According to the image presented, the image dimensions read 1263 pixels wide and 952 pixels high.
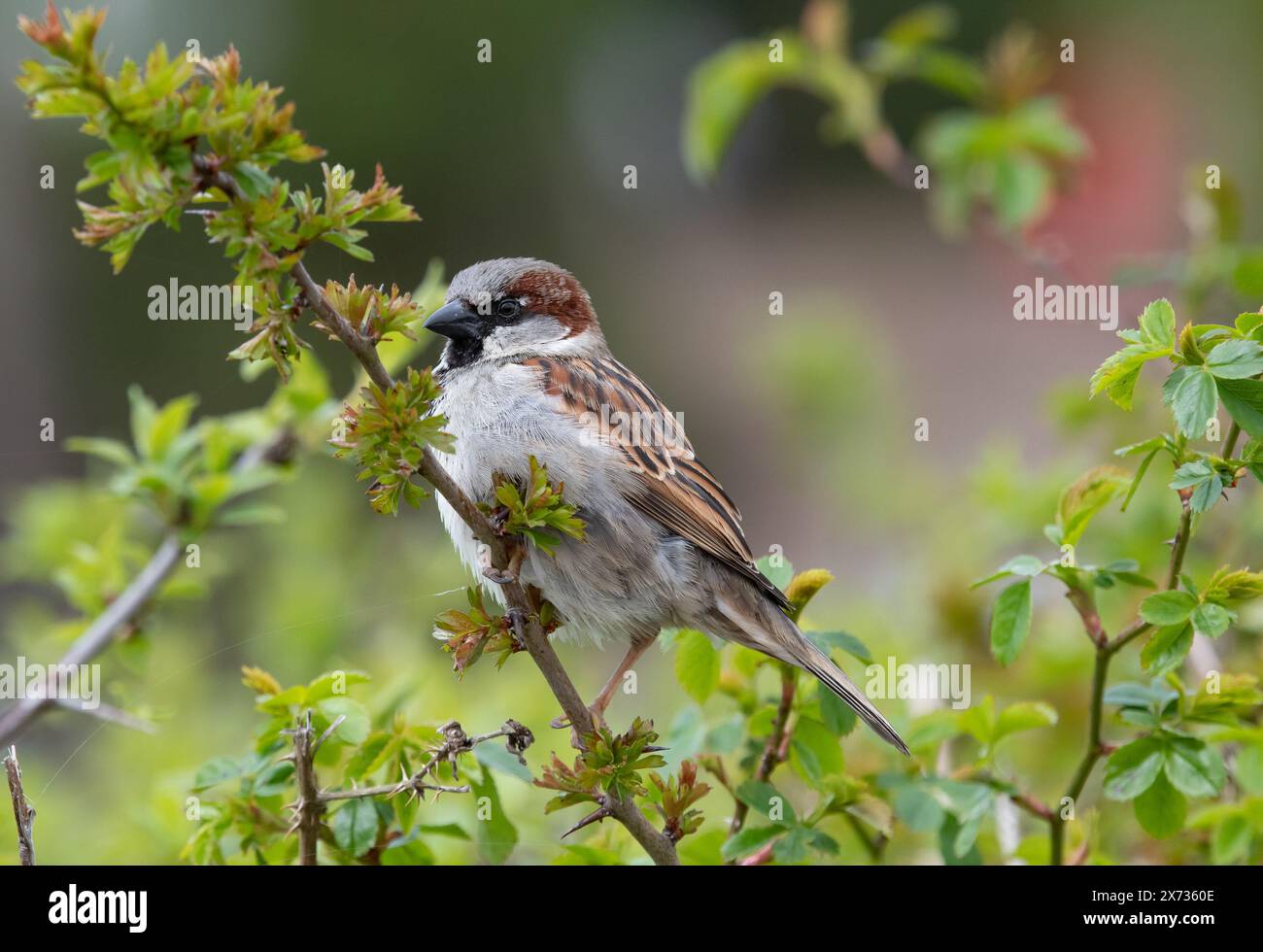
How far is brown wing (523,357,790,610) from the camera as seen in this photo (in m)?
2.04

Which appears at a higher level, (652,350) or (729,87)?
(729,87)

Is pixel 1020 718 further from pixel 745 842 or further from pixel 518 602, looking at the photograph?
pixel 518 602

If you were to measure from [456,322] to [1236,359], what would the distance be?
1282 mm

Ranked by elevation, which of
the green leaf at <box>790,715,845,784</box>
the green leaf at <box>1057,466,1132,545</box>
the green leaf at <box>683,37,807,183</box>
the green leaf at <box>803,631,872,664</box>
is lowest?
the green leaf at <box>790,715,845,784</box>

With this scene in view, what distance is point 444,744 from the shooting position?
1.48 metres

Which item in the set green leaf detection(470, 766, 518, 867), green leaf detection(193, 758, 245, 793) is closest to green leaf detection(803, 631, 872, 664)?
green leaf detection(470, 766, 518, 867)

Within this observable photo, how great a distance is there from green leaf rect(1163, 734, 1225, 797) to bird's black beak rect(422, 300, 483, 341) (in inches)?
50.4

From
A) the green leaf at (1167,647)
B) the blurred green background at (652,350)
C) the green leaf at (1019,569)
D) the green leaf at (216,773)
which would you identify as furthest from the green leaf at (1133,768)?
the green leaf at (216,773)

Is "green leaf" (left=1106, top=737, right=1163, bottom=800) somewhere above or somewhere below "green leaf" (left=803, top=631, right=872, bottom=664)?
below

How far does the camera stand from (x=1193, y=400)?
1309 mm

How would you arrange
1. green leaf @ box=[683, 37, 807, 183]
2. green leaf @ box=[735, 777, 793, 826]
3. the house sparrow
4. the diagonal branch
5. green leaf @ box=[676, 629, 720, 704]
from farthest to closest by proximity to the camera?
1. green leaf @ box=[683, 37, 807, 183]
2. the house sparrow
3. green leaf @ box=[676, 629, 720, 704]
4. green leaf @ box=[735, 777, 793, 826]
5. the diagonal branch

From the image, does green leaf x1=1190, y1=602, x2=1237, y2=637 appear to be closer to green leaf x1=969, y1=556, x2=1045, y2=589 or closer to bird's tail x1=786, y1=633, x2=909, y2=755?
green leaf x1=969, y1=556, x2=1045, y2=589

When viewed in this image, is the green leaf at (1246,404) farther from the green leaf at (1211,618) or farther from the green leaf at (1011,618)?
the green leaf at (1011,618)

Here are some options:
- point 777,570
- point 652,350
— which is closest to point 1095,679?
point 777,570
